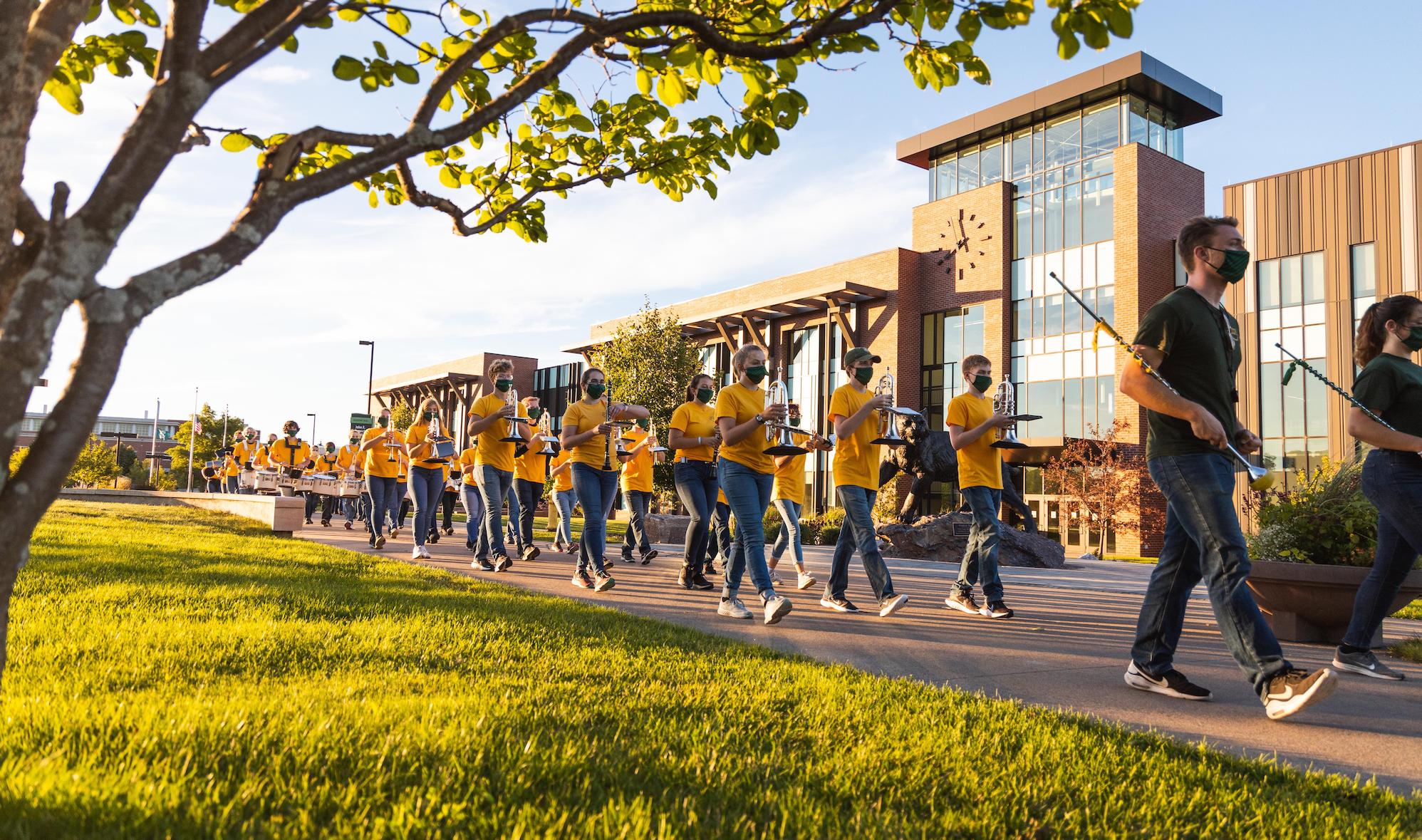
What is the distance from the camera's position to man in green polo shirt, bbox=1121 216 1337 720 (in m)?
4.38

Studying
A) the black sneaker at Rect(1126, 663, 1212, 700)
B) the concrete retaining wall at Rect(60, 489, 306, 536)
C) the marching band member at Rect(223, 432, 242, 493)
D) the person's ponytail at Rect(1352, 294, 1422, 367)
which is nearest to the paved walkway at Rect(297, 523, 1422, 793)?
the black sneaker at Rect(1126, 663, 1212, 700)

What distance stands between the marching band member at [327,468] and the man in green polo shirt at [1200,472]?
1924 cm

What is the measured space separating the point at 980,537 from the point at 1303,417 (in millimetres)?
26154

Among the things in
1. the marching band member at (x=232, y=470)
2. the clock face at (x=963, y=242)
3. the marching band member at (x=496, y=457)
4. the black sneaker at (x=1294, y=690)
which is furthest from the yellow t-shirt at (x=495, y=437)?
the clock face at (x=963, y=242)

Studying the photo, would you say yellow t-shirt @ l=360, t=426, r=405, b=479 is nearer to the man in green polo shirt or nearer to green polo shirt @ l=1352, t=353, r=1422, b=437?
the man in green polo shirt

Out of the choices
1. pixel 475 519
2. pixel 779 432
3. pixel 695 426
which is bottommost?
pixel 475 519

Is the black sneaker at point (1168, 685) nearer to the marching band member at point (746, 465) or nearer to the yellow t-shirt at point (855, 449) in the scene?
the marching band member at point (746, 465)

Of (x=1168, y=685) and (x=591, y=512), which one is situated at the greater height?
(x=591, y=512)

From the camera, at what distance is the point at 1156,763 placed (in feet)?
11.1

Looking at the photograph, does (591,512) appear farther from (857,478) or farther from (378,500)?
(378,500)

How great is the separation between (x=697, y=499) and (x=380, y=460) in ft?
23.2

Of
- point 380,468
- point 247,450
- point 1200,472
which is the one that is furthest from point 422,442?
point 247,450

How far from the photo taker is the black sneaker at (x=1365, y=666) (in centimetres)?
569

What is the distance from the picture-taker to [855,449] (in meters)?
8.13
